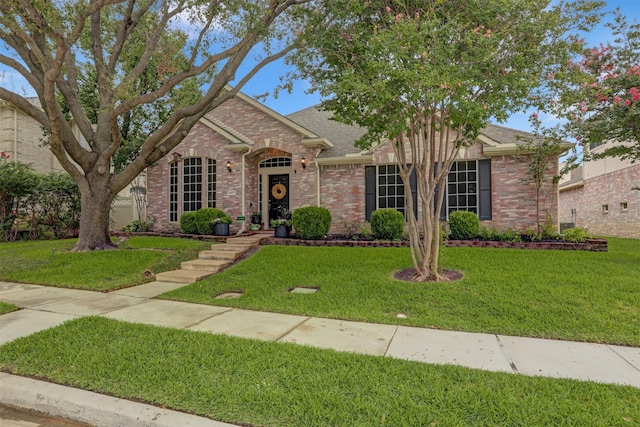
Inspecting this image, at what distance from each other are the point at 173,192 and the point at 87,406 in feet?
40.0

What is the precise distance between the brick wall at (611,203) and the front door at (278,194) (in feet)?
45.7

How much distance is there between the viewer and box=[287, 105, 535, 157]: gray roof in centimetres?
1144

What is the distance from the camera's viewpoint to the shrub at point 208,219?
1217cm

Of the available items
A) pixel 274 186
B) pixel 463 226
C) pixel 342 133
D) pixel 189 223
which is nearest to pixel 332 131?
pixel 342 133

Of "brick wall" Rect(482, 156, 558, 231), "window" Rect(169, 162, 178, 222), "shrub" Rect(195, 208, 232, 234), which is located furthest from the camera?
"window" Rect(169, 162, 178, 222)

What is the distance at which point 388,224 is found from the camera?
10.4 meters

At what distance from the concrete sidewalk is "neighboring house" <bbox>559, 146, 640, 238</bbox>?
40.0ft

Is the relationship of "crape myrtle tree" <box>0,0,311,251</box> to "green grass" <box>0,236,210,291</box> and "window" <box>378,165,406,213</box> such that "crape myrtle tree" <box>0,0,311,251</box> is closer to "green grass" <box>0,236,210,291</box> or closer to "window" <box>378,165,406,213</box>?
"green grass" <box>0,236,210,291</box>

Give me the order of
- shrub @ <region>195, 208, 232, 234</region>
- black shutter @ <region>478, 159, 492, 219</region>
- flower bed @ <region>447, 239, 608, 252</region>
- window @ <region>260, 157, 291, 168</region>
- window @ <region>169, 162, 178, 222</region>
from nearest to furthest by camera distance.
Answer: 1. flower bed @ <region>447, 239, 608, 252</region>
2. black shutter @ <region>478, 159, 492, 219</region>
3. shrub @ <region>195, 208, 232, 234</region>
4. window @ <region>260, 157, 291, 168</region>
5. window @ <region>169, 162, 178, 222</region>

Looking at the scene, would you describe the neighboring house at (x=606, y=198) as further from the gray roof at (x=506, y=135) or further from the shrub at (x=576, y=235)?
the shrub at (x=576, y=235)

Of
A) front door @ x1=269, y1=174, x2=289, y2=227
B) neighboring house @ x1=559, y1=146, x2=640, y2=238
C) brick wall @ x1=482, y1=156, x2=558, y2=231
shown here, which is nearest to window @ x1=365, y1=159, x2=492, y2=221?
brick wall @ x1=482, y1=156, x2=558, y2=231

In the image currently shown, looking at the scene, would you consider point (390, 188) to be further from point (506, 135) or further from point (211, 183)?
point (211, 183)

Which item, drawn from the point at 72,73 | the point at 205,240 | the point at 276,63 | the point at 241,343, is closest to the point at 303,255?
the point at 205,240

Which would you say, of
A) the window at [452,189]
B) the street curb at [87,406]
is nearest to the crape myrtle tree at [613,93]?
the window at [452,189]
